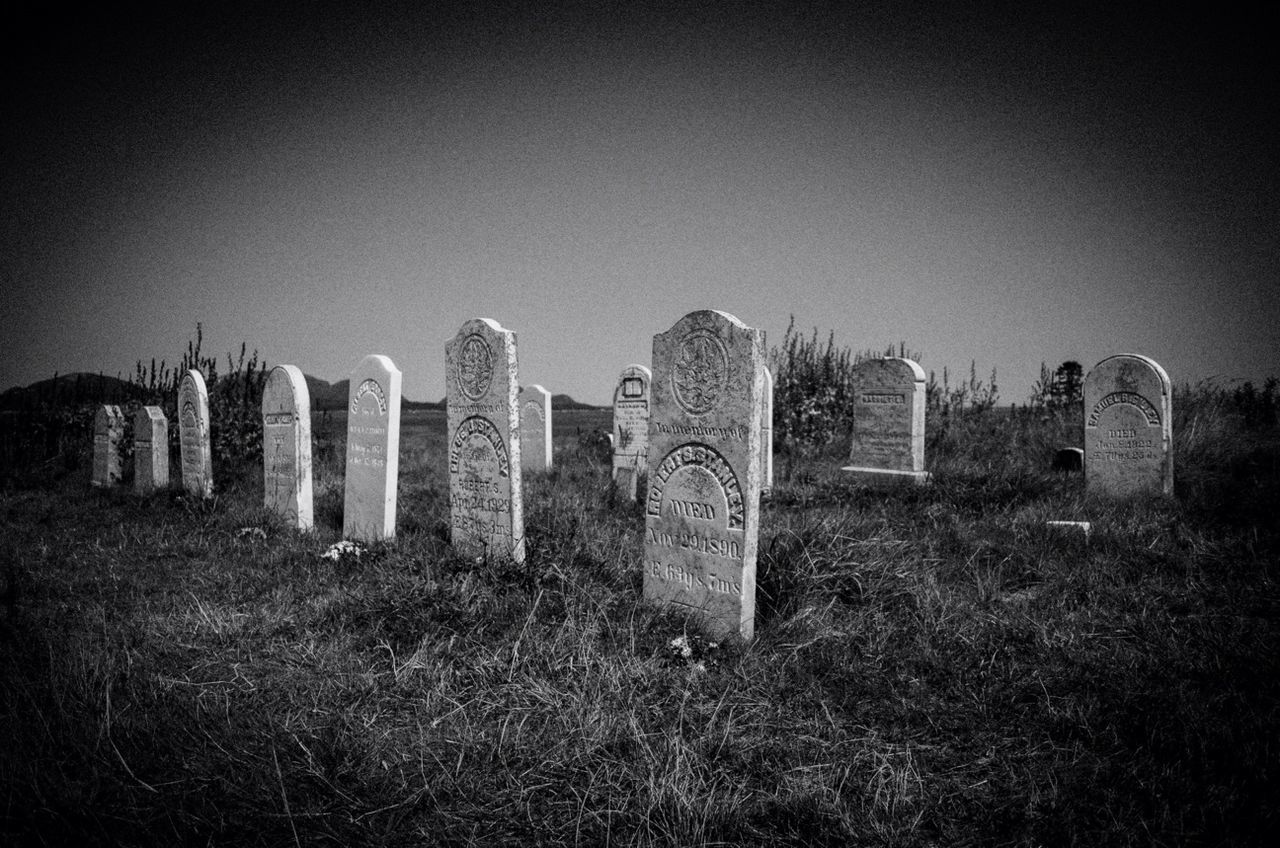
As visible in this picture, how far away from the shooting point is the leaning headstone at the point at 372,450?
6.20 m

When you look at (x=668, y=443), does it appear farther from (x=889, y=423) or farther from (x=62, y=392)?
(x=62, y=392)

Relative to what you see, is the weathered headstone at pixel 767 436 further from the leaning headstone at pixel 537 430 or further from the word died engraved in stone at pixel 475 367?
the leaning headstone at pixel 537 430

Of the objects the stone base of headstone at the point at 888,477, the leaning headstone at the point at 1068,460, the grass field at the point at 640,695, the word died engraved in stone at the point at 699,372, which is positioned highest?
the word died engraved in stone at the point at 699,372

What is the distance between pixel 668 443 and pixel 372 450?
353 centimetres

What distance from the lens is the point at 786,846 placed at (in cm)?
205

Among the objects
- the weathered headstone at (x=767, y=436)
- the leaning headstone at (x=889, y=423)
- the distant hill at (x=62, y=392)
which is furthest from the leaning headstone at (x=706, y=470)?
the distant hill at (x=62, y=392)

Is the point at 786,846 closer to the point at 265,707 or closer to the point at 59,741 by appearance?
the point at 265,707

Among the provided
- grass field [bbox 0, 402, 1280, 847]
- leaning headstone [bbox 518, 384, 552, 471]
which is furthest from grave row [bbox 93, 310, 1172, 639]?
leaning headstone [bbox 518, 384, 552, 471]

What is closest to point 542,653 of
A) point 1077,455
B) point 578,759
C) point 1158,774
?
point 578,759

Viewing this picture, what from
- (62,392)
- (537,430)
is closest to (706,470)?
(537,430)

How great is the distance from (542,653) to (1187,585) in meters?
4.25

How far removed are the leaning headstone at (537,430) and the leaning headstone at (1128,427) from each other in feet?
25.5

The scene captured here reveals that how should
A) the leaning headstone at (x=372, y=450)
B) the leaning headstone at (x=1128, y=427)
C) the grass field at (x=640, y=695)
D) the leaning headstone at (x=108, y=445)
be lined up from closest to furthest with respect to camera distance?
1. the grass field at (x=640, y=695)
2. the leaning headstone at (x=372, y=450)
3. the leaning headstone at (x=1128, y=427)
4. the leaning headstone at (x=108, y=445)

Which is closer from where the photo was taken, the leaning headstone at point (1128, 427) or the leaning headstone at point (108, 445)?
the leaning headstone at point (1128, 427)
